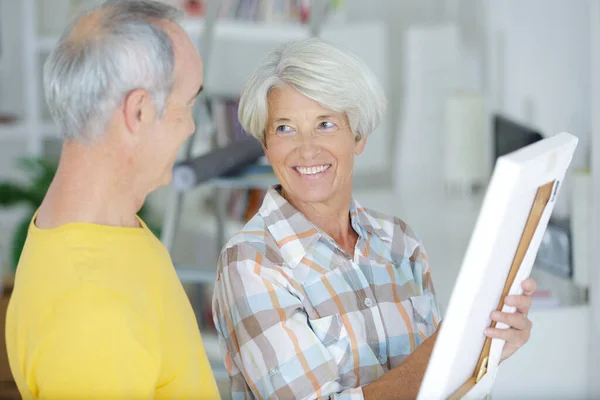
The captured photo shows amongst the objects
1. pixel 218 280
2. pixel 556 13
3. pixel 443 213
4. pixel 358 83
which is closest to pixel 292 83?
pixel 358 83

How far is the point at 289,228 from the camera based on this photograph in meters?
1.76

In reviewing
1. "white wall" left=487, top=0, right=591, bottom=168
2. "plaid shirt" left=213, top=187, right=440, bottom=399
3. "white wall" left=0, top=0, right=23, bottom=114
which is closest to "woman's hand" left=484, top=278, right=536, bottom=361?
"plaid shirt" left=213, top=187, right=440, bottom=399

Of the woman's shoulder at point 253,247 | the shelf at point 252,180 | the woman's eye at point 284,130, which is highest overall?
the woman's eye at point 284,130

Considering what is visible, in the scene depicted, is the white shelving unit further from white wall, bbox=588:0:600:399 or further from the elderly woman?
the elderly woman

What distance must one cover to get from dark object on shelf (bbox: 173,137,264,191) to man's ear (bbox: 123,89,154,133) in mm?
1890

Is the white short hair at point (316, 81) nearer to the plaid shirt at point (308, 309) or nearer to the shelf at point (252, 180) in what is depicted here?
the plaid shirt at point (308, 309)

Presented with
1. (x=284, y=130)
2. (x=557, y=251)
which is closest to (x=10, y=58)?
(x=557, y=251)

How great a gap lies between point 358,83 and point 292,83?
14 centimetres

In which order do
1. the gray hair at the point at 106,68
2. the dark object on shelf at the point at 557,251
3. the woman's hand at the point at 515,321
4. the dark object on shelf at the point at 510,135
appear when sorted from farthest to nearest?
the dark object on shelf at the point at 510,135, the dark object on shelf at the point at 557,251, the woman's hand at the point at 515,321, the gray hair at the point at 106,68

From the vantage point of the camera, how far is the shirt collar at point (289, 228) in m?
1.71

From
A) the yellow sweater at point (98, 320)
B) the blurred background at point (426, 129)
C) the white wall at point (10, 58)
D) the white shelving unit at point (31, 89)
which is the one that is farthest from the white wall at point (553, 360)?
the white wall at point (10, 58)

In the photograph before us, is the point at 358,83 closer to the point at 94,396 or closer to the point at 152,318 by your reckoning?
the point at 152,318

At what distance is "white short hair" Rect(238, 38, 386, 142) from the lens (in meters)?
1.73

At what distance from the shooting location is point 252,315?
1613 mm
